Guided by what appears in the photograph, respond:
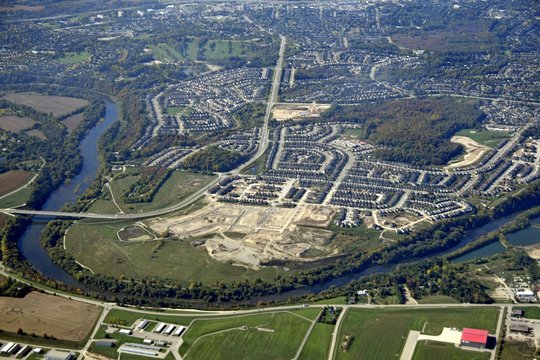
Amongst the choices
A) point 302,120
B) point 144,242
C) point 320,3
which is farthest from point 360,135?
point 320,3

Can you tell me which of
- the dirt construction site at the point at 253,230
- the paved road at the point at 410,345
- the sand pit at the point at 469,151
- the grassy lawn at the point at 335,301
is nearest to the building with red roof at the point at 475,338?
the paved road at the point at 410,345

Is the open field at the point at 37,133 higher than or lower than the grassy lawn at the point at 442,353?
lower

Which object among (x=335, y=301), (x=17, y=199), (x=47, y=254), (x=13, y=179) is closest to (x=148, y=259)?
(x=47, y=254)

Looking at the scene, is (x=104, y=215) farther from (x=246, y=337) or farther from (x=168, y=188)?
(x=246, y=337)

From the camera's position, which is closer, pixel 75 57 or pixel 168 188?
A: pixel 168 188

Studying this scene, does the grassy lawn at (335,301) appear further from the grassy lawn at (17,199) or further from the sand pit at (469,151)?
the grassy lawn at (17,199)

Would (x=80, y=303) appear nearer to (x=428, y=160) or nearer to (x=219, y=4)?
(x=428, y=160)
